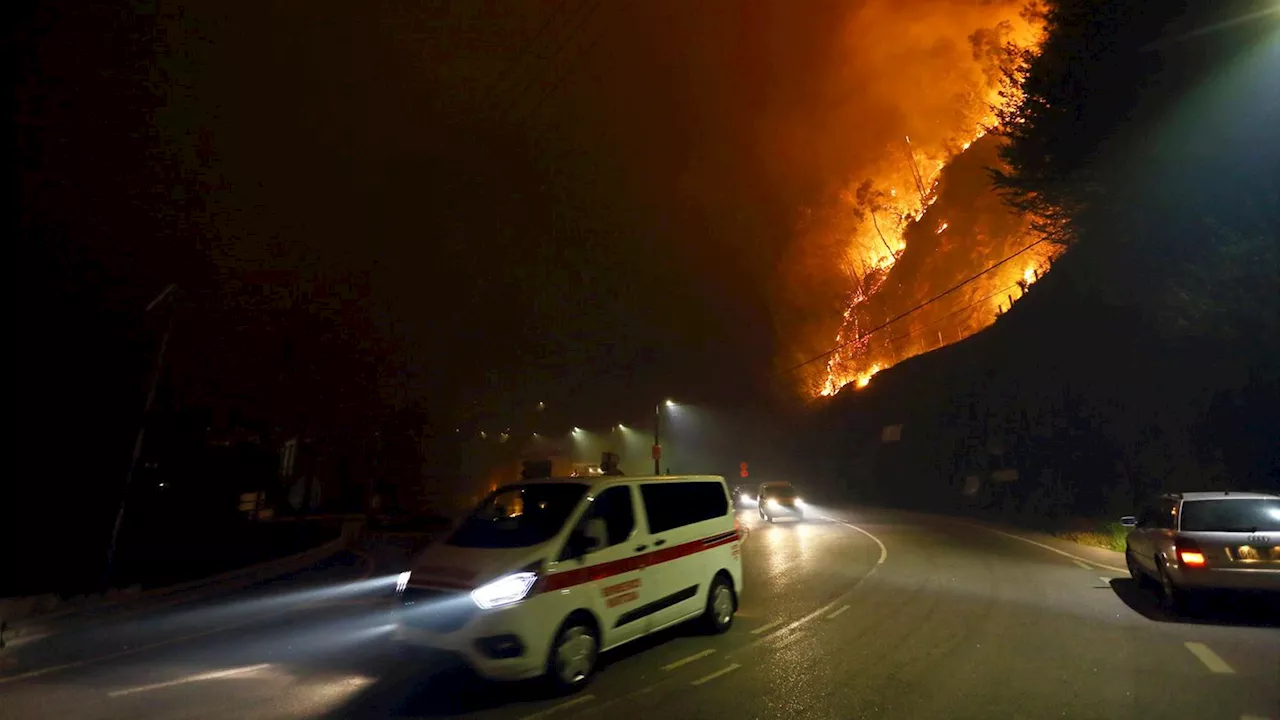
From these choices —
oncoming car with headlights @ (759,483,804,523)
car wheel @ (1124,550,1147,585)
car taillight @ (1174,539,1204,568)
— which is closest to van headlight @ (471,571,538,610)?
car taillight @ (1174,539,1204,568)

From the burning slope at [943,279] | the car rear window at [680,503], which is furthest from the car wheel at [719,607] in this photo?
the burning slope at [943,279]

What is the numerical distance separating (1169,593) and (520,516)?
8.18m

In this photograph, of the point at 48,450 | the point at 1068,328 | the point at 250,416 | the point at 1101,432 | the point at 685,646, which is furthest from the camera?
the point at 1068,328

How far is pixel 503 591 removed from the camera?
6512 millimetres

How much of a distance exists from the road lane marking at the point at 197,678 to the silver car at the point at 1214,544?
418 inches

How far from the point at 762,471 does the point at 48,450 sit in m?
62.8

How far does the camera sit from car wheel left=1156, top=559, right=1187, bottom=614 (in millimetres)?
9336

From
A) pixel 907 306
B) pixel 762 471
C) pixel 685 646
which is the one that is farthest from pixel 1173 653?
pixel 762 471

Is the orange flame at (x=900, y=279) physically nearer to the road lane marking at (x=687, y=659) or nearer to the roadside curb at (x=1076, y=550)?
the roadside curb at (x=1076, y=550)

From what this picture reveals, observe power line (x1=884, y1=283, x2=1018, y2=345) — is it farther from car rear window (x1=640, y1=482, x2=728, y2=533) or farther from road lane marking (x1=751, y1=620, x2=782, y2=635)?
road lane marking (x1=751, y1=620, x2=782, y2=635)

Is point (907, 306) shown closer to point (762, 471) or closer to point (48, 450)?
point (762, 471)

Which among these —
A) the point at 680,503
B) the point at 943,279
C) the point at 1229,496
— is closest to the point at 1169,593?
the point at 1229,496

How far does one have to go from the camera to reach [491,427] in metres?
62.5

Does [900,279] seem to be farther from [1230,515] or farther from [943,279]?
[1230,515]
